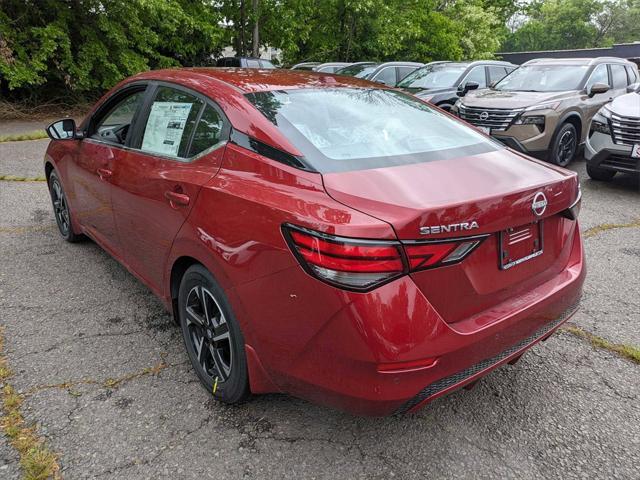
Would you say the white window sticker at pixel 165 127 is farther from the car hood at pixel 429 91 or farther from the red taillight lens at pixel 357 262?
the car hood at pixel 429 91

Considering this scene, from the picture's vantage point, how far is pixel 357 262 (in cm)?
172

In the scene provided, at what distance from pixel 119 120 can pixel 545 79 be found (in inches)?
283

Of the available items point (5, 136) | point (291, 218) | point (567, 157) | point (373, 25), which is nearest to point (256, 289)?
point (291, 218)

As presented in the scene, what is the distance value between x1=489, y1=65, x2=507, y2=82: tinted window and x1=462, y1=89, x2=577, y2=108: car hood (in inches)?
136

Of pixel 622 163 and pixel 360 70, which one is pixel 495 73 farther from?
pixel 622 163

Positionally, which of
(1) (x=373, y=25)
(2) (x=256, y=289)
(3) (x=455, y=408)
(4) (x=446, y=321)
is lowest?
(3) (x=455, y=408)

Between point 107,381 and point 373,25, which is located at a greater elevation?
point 373,25

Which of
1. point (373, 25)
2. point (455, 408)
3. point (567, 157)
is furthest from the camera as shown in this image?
point (373, 25)

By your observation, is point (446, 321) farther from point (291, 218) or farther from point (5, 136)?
point (5, 136)

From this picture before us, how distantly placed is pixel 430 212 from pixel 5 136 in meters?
10.7

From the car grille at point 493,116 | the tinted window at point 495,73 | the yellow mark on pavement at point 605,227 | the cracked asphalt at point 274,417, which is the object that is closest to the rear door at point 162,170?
the cracked asphalt at point 274,417

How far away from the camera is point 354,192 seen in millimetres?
1892

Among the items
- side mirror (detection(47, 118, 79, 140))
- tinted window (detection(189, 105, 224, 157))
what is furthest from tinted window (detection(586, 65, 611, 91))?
side mirror (detection(47, 118, 79, 140))

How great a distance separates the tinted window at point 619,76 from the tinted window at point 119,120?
8432 millimetres
